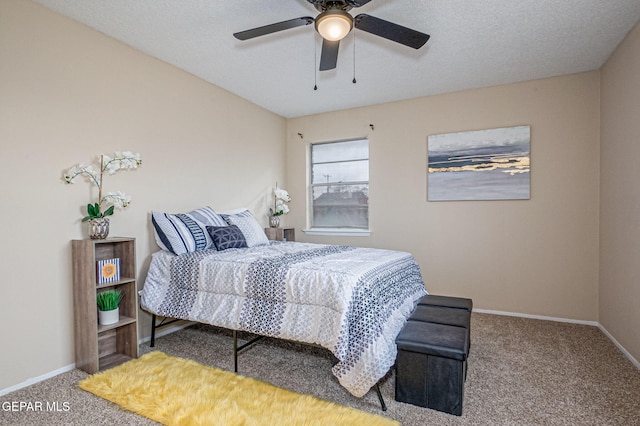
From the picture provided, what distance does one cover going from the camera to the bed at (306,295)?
195cm

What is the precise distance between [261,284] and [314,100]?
2784 mm

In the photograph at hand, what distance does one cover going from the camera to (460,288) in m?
4.02

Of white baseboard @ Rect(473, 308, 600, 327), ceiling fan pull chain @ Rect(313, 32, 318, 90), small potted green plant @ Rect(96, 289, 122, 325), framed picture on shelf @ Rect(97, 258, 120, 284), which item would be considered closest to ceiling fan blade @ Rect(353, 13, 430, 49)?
ceiling fan pull chain @ Rect(313, 32, 318, 90)

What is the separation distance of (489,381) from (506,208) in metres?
2.14

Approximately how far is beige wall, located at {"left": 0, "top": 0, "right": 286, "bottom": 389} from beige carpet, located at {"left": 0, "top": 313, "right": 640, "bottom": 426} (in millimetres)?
478

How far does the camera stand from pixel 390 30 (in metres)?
2.10

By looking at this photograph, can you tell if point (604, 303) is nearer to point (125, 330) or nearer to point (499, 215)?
point (499, 215)

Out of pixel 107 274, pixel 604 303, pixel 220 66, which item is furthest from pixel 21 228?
pixel 604 303

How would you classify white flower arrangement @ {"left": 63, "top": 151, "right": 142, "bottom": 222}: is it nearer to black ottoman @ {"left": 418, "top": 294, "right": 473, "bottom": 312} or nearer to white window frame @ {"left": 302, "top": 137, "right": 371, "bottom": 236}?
black ottoman @ {"left": 418, "top": 294, "right": 473, "bottom": 312}

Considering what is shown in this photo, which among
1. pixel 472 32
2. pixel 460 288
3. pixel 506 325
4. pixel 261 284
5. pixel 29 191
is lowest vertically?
pixel 506 325

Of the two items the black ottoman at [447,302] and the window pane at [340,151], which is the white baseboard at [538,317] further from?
the window pane at [340,151]

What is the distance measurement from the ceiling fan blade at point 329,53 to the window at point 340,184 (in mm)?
2266

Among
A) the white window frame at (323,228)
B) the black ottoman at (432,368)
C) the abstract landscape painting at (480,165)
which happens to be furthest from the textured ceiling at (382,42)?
the black ottoman at (432,368)

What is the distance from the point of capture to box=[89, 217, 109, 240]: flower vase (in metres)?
2.48
